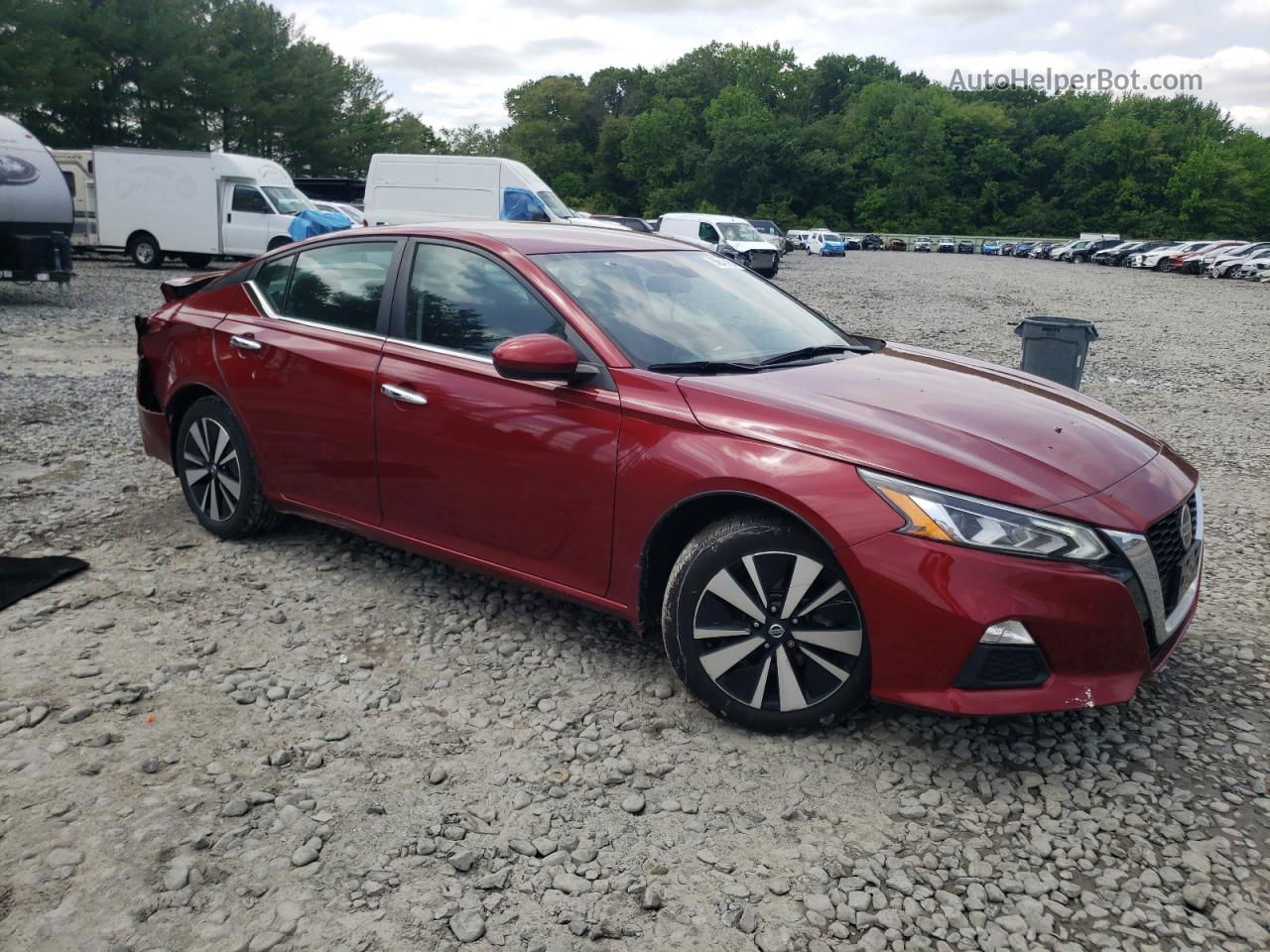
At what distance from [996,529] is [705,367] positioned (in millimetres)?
1206

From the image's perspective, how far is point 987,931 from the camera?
99.0 inches

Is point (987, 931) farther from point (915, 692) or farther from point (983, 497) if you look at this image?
point (983, 497)

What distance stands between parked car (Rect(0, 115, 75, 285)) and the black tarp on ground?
11742 mm

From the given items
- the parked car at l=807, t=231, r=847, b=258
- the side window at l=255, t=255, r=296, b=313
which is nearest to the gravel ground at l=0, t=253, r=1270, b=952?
the side window at l=255, t=255, r=296, b=313

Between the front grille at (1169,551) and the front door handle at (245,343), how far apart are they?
370 cm

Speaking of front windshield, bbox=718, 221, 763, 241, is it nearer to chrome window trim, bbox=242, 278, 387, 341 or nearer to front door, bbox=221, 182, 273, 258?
front door, bbox=221, 182, 273, 258

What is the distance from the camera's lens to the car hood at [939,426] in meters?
3.07

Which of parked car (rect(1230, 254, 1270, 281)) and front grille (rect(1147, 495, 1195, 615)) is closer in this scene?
front grille (rect(1147, 495, 1195, 615))

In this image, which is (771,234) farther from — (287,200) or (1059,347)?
(1059,347)

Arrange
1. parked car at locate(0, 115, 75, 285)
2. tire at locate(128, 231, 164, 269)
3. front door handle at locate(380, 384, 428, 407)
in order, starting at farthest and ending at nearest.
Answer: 1. tire at locate(128, 231, 164, 269)
2. parked car at locate(0, 115, 75, 285)
3. front door handle at locate(380, 384, 428, 407)

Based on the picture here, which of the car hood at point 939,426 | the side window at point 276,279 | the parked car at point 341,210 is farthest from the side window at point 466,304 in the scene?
the parked car at point 341,210

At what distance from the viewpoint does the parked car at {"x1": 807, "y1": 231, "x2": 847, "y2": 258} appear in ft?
190

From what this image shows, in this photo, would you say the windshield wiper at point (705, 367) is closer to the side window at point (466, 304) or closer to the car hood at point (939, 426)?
the car hood at point (939, 426)

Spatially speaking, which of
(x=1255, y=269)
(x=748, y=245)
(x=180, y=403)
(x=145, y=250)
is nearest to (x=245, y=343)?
(x=180, y=403)
